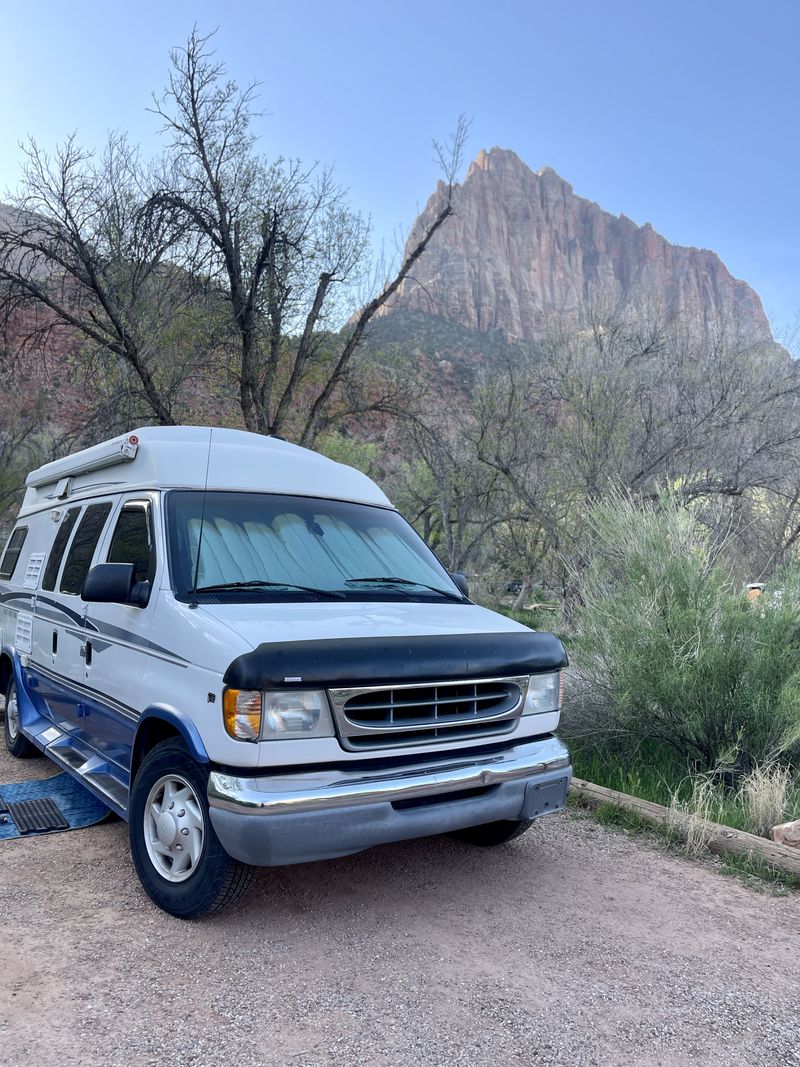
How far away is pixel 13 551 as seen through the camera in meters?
7.41

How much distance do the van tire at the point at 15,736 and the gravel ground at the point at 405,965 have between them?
6.50 ft

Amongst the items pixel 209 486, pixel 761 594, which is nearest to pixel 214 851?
pixel 209 486

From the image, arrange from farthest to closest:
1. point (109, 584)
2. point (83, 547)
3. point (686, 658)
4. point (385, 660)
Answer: point (686, 658)
point (83, 547)
point (109, 584)
point (385, 660)

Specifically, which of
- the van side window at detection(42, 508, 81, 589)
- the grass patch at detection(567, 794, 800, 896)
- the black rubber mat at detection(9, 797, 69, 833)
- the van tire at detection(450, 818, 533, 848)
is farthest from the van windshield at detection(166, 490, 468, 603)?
the black rubber mat at detection(9, 797, 69, 833)

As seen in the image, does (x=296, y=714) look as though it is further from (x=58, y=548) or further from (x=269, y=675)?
(x=58, y=548)

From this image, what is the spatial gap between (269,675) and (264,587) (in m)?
1.00

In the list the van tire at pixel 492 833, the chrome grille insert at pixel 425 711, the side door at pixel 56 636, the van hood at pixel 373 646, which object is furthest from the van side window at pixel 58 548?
the van tire at pixel 492 833

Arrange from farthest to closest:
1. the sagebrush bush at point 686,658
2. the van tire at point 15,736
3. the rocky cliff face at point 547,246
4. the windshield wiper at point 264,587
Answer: the rocky cliff face at point 547,246, the van tire at point 15,736, the sagebrush bush at point 686,658, the windshield wiper at point 264,587

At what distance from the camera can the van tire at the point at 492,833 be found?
479 centimetres

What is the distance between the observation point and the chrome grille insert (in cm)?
358

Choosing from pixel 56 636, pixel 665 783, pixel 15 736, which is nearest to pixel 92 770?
pixel 56 636

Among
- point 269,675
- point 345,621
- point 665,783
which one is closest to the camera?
point 269,675

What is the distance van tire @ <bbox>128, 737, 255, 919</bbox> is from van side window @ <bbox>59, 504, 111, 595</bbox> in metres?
1.72

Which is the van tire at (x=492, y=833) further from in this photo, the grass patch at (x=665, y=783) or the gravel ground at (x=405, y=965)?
the grass patch at (x=665, y=783)
